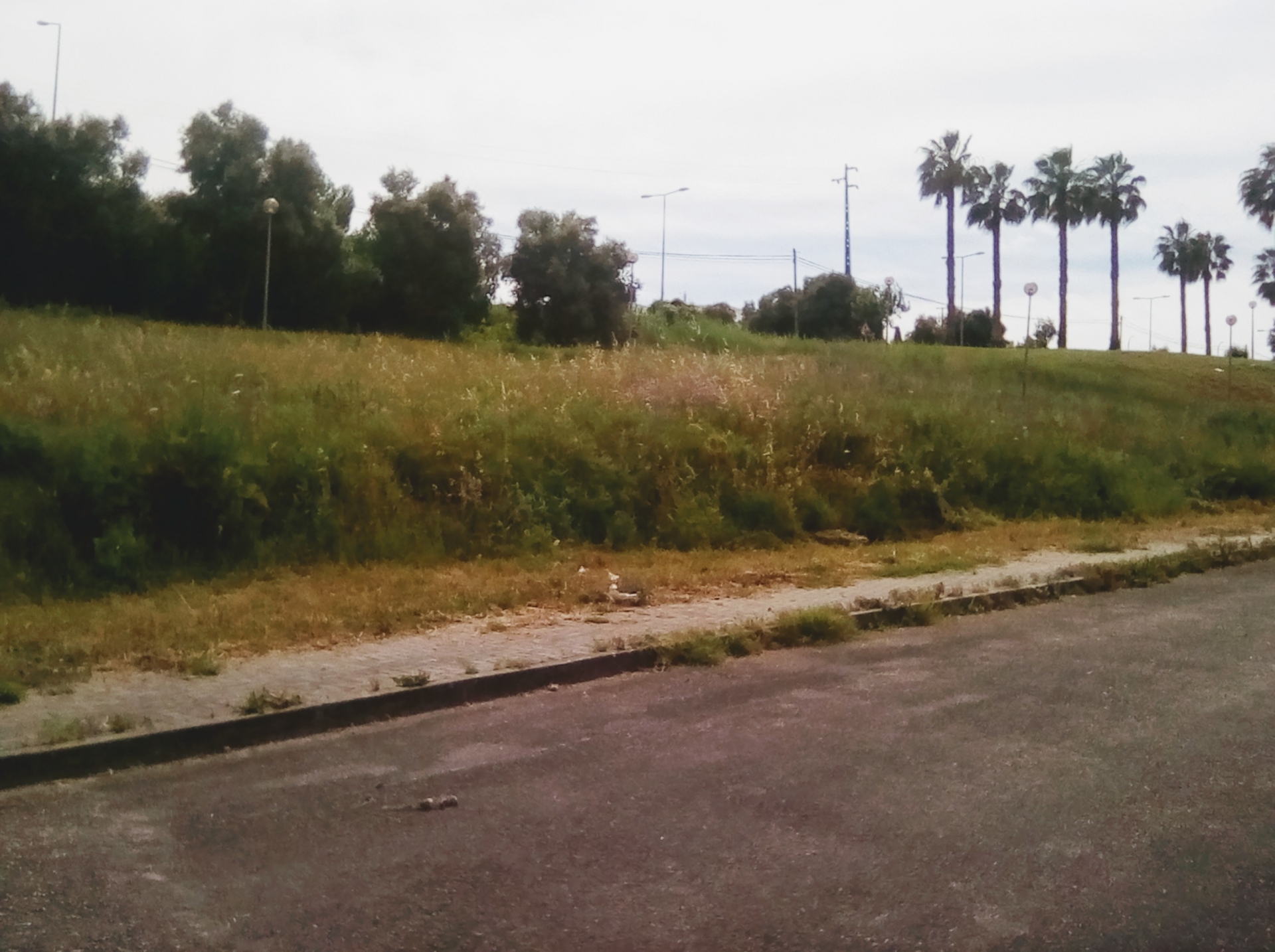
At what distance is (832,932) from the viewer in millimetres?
3840

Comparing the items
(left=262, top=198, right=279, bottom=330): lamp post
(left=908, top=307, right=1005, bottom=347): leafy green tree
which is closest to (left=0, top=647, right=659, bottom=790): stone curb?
(left=262, top=198, right=279, bottom=330): lamp post

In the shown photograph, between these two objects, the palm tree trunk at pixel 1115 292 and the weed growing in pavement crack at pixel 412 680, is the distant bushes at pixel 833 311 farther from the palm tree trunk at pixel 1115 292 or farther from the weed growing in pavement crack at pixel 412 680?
the weed growing in pavement crack at pixel 412 680

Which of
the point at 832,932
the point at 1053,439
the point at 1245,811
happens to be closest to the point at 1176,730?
the point at 1245,811

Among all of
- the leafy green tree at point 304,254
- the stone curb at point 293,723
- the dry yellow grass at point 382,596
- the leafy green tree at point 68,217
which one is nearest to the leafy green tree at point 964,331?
the leafy green tree at point 304,254

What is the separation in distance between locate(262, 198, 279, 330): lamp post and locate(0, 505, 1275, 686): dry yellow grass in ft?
→ 62.5

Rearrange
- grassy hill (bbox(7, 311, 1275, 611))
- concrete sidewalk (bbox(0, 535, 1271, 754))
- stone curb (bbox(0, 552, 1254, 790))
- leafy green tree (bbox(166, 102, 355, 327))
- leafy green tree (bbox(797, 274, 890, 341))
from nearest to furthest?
stone curb (bbox(0, 552, 1254, 790)) < concrete sidewalk (bbox(0, 535, 1271, 754)) < grassy hill (bbox(7, 311, 1275, 611)) < leafy green tree (bbox(166, 102, 355, 327)) < leafy green tree (bbox(797, 274, 890, 341))

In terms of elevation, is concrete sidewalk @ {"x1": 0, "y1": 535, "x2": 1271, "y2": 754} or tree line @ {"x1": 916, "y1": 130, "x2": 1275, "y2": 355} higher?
tree line @ {"x1": 916, "y1": 130, "x2": 1275, "y2": 355}

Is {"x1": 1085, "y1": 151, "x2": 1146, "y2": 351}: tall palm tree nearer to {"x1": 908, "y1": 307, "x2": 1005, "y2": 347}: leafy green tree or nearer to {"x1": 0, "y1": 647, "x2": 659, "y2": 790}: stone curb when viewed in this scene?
{"x1": 908, "y1": 307, "x2": 1005, "y2": 347}: leafy green tree

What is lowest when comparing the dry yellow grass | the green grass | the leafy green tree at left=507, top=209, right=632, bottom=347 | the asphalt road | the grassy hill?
the asphalt road

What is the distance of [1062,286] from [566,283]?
4167cm

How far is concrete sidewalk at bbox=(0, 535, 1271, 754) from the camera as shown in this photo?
6.45 meters

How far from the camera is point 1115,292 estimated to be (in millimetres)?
68625

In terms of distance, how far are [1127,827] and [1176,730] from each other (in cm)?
176

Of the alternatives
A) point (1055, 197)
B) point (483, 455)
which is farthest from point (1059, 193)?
point (483, 455)
